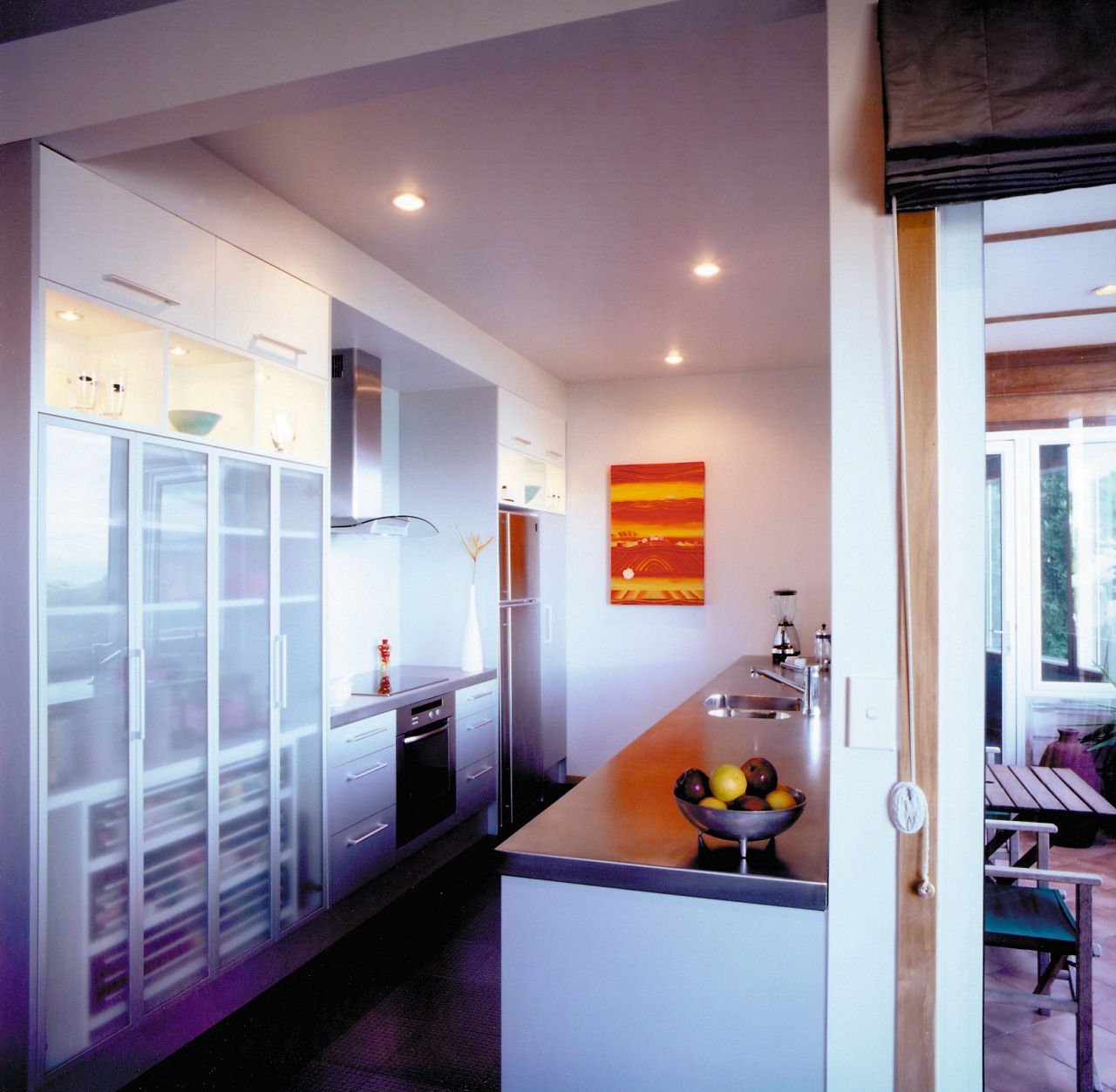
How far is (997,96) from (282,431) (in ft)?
7.77

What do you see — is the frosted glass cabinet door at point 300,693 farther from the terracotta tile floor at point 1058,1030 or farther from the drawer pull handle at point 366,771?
the terracotta tile floor at point 1058,1030

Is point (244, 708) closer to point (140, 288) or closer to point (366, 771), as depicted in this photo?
point (366, 771)

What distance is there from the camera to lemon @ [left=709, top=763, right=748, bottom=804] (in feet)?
5.50

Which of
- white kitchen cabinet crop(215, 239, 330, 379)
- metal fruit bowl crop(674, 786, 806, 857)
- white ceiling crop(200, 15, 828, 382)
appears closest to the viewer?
metal fruit bowl crop(674, 786, 806, 857)

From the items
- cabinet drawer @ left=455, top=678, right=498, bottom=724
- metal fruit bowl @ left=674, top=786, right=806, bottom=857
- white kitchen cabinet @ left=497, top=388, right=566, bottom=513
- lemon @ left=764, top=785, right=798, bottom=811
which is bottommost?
cabinet drawer @ left=455, top=678, right=498, bottom=724

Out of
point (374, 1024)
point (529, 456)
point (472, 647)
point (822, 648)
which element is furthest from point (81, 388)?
point (822, 648)

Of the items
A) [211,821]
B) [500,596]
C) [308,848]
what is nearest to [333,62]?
[211,821]

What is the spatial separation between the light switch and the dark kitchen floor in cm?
165

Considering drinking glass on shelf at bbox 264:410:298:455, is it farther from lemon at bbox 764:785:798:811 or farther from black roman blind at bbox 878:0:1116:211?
black roman blind at bbox 878:0:1116:211

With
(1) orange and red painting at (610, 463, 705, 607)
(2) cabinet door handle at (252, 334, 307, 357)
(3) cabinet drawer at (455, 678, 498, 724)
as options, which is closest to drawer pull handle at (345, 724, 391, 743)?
(3) cabinet drawer at (455, 678, 498, 724)

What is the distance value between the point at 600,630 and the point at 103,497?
3.85 meters

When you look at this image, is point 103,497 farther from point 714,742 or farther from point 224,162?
point 714,742

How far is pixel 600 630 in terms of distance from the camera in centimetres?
574

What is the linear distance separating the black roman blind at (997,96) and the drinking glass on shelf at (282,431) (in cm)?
222
